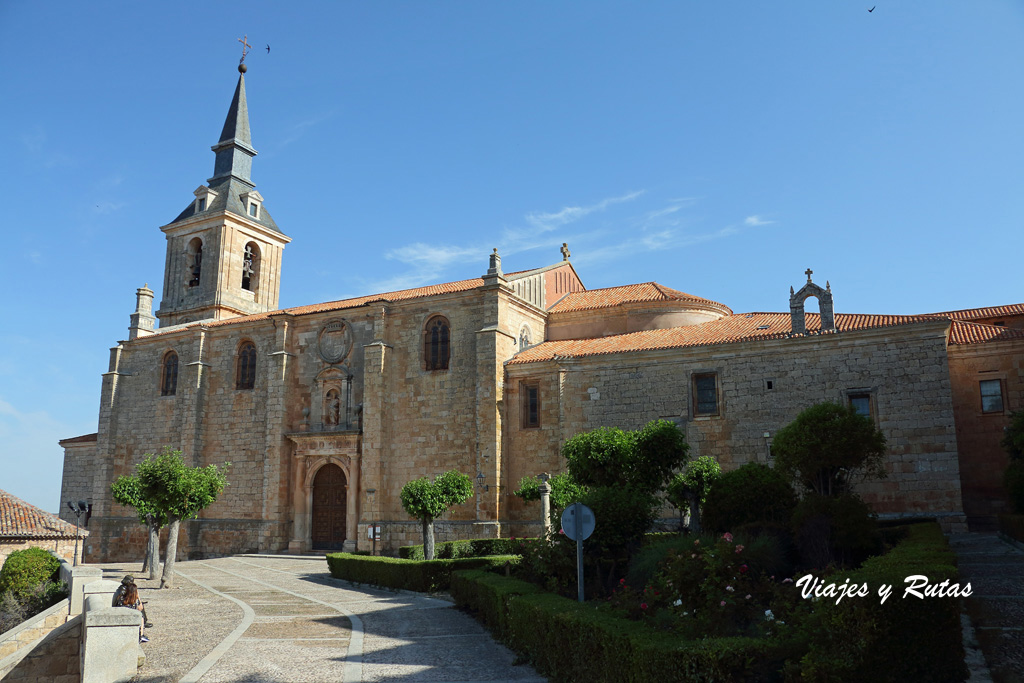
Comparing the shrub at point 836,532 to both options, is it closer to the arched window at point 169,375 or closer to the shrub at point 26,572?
the shrub at point 26,572

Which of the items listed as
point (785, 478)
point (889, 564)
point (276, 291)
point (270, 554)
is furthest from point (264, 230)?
point (889, 564)

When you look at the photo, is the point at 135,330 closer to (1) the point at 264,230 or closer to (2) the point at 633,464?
(1) the point at 264,230

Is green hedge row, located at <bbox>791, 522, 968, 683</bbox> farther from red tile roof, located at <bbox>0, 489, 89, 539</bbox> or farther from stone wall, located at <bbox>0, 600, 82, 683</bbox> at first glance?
red tile roof, located at <bbox>0, 489, 89, 539</bbox>

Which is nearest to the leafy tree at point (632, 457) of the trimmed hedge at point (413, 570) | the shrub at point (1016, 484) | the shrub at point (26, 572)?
the trimmed hedge at point (413, 570)

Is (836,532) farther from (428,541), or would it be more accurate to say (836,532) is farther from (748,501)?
(428,541)

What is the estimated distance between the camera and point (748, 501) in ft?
54.9

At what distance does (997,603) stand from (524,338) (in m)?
21.5

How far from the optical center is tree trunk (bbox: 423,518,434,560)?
22094 millimetres

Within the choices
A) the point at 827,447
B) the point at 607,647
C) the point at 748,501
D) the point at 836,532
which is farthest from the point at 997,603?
the point at 827,447

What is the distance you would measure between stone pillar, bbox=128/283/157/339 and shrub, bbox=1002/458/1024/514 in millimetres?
36793

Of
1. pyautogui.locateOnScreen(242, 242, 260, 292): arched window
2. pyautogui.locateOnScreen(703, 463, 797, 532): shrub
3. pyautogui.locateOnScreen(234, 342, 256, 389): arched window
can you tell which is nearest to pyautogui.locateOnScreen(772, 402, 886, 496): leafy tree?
pyautogui.locateOnScreen(703, 463, 797, 532): shrub

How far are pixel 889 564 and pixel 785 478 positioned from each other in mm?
9617

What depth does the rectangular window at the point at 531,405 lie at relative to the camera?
2753 cm

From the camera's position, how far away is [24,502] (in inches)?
1062
